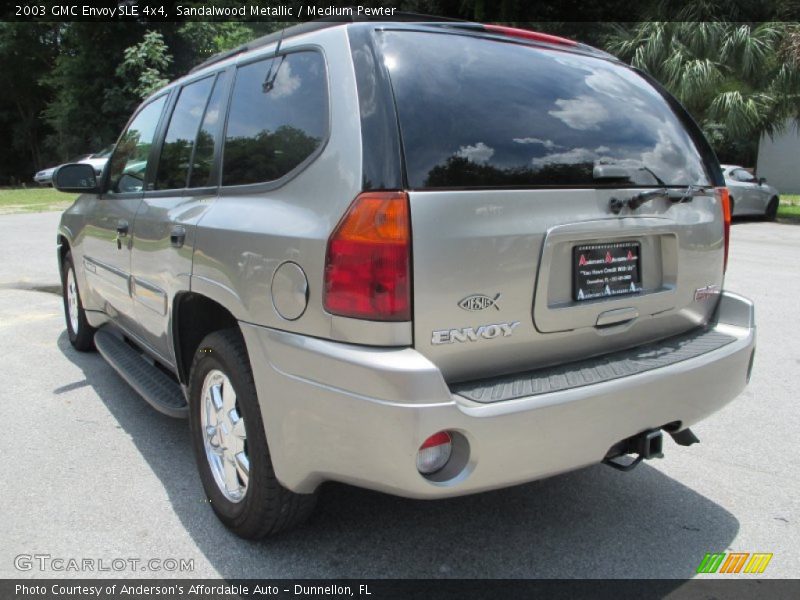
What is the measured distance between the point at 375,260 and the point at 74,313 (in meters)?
4.18

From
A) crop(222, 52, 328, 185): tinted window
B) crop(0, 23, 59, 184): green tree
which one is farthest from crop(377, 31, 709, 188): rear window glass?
crop(0, 23, 59, 184): green tree

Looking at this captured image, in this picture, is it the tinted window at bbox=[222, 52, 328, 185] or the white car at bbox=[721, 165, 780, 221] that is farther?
the white car at bbox=[721, 165, 780, 221]

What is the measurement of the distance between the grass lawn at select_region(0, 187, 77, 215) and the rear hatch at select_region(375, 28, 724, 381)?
17842 millimetres

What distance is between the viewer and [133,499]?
10.3 ft

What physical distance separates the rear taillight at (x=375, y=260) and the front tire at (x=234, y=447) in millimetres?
631

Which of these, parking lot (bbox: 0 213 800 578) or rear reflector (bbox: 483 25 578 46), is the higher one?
rear reflector (bbox: 483 25 578 46)

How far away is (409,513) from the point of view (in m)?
3.00

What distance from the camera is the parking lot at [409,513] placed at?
8.70 feet

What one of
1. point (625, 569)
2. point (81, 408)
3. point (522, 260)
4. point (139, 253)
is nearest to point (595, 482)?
point (625, 569)

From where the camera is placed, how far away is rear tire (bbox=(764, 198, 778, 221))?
1712 centimetres

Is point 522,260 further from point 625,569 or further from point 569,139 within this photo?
point 625,569

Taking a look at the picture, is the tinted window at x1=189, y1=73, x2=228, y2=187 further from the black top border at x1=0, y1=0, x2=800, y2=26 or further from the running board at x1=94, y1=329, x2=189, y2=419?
the black top border at x1=0, y1=0, x2=800, y2=26

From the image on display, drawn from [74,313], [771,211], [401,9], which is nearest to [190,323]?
[74,313]

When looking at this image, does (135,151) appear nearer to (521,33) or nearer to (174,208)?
(174,208)
